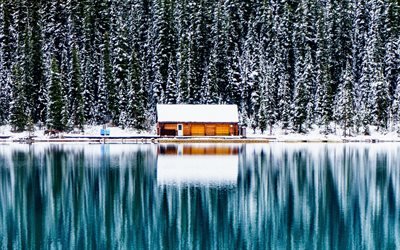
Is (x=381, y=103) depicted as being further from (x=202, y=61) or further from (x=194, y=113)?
(x=202, y=61)

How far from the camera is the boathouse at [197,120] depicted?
3051 inches

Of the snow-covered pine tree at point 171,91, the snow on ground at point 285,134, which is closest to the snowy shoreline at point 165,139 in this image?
the snow on ground at point 285,134

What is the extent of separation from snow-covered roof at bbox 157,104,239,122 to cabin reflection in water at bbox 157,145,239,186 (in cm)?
1221

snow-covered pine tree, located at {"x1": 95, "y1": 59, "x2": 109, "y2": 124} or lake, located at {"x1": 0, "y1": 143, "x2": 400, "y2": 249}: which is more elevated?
snow-covered pine tree, located at {"x1": 95, "y1": 59, "x2": 109, "y2": 124}

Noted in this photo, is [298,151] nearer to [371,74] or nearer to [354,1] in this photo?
[371,74]

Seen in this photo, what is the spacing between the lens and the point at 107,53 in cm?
8594

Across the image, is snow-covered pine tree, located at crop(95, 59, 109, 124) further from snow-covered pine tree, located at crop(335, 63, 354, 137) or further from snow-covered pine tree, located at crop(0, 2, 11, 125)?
snow-covered pine tree, located at crop(335, 63, 354, 137)

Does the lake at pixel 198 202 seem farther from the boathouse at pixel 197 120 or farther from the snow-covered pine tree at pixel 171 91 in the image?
the snow-covered pine tree at pixel 171 91

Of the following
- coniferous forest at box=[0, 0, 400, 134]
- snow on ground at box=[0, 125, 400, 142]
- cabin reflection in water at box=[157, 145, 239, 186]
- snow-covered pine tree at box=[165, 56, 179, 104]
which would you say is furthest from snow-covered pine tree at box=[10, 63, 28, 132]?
cabin reflection in water at box=[157, 145, 239, 186]

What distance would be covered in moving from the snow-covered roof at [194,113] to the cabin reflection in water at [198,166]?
1221 cm

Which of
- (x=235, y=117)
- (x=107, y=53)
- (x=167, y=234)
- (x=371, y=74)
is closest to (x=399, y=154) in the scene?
(x=235, y=117)

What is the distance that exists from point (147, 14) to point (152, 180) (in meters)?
63.2

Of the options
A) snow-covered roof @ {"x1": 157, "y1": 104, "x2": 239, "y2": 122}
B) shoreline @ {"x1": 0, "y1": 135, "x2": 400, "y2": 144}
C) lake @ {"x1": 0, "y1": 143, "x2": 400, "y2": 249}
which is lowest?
lake @ {"x1": 0, "y1": 143, "x2": 400, "y2": 249}

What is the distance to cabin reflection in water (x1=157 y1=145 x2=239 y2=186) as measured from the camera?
1496 inches
